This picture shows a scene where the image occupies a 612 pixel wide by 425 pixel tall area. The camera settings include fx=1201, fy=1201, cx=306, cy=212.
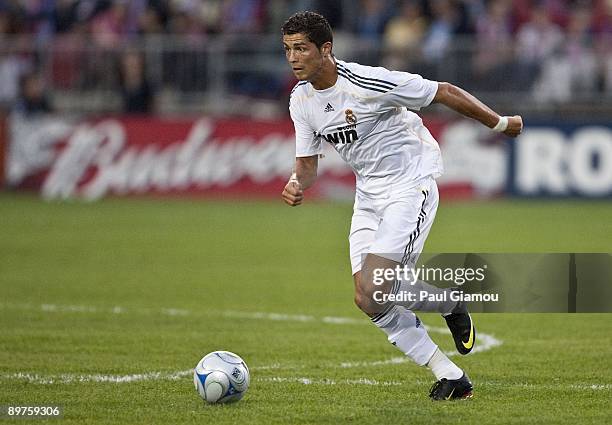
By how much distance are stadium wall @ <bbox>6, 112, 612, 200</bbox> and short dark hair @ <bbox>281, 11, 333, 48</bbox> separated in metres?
13.5

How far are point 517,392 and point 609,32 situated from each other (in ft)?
50.7

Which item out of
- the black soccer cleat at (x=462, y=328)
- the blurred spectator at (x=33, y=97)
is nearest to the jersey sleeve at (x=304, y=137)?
the black soccer cleat at (x=462, y=328)

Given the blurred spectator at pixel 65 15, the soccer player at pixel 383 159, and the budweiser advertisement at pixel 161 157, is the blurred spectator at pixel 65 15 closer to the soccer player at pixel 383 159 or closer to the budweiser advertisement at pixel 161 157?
the budweiser advertisement at pixel 161 157

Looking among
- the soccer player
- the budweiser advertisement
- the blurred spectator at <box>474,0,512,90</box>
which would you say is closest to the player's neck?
the soccer player

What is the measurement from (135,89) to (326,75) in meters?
15.3

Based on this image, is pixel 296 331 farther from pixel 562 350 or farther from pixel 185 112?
pixel 185 112

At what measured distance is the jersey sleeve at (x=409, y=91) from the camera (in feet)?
24.2

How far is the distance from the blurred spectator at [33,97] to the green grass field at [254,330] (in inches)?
153

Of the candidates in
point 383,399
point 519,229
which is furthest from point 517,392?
point 519,229

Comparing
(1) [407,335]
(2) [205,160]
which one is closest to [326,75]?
(1) [407,335]

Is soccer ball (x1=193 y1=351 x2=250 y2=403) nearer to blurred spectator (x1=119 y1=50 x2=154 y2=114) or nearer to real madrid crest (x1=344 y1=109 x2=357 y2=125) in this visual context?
real madrid crest (x1=344 y1=109 x2=357 y2=125)

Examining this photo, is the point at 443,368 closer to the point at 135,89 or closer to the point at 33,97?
the point at 135,89

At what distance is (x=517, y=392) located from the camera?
754cm

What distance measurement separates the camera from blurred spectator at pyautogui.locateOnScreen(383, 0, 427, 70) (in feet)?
71.6
